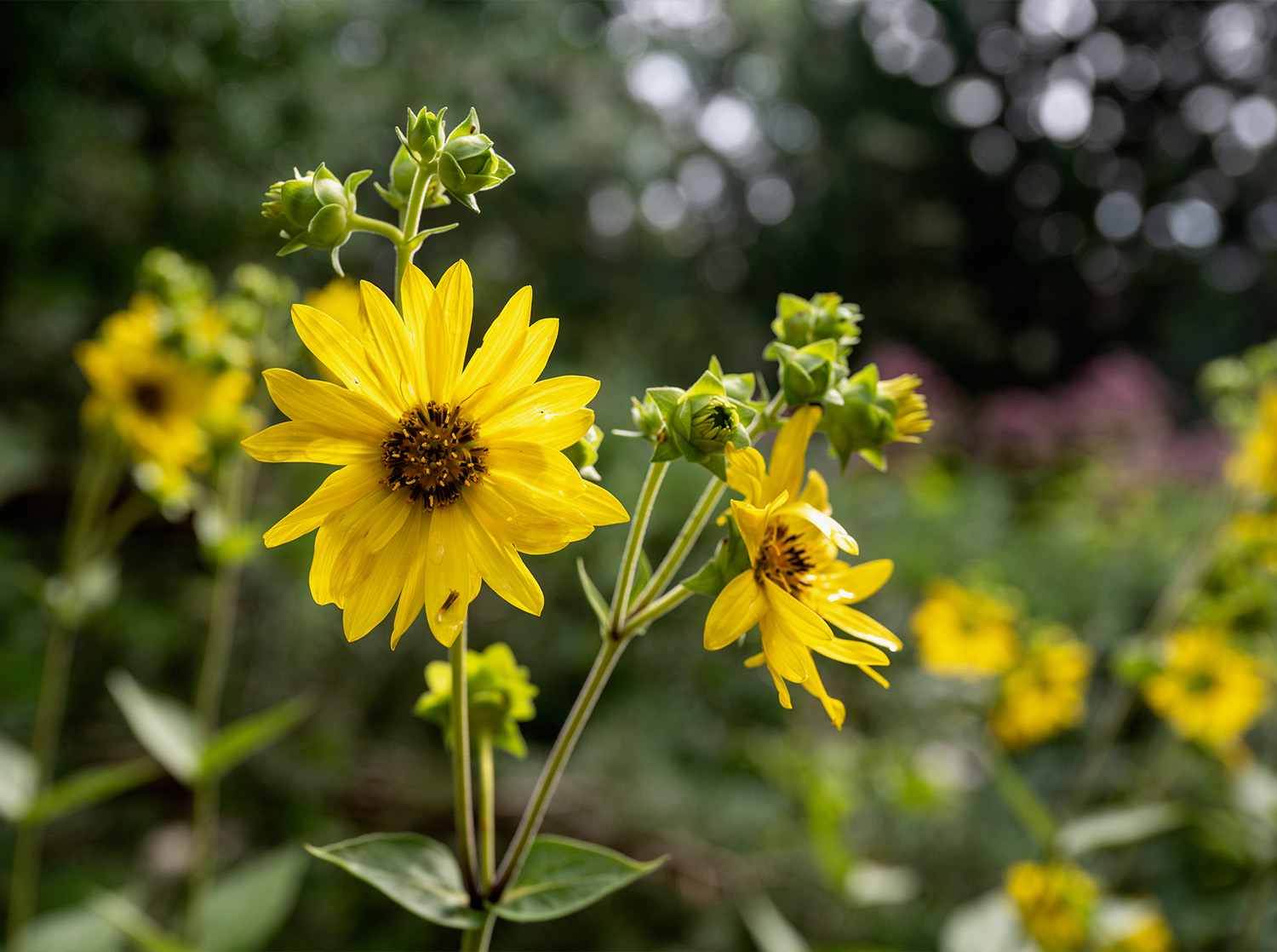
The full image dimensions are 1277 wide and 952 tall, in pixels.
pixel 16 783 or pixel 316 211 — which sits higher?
pixel 316 211

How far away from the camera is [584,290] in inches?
148

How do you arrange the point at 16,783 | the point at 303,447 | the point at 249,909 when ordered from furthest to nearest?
the point at 16,783 → the point at 249,909 → the point at 303,447

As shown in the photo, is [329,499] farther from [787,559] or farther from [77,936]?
[77,936]

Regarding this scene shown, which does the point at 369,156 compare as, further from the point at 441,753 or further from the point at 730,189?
the point at 730,189

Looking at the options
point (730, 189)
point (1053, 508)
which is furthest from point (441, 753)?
point (730, 189)

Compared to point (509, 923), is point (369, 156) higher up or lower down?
higher up

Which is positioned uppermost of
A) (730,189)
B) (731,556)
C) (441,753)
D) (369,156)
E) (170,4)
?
(730,189)

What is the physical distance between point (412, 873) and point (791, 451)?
0.42m

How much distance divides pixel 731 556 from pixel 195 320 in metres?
1.16

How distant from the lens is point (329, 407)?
0.54 meters

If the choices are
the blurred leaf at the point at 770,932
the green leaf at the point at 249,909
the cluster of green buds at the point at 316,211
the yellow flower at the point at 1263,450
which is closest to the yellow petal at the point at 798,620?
the cluster of green buds at the point at 316,211

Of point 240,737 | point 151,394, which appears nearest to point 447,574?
point 240,737

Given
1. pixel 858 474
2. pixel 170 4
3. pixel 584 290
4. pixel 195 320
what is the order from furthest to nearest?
pixel 584 290 → pixel 858 474 → pixel 170 4 → pixel 195 320

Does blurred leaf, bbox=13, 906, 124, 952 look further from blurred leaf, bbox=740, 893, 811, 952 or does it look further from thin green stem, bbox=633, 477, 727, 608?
thin green stem, bbox=633, 477, 727, 608
